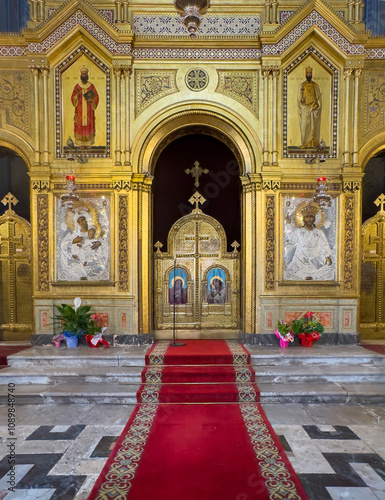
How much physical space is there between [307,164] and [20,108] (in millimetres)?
6733

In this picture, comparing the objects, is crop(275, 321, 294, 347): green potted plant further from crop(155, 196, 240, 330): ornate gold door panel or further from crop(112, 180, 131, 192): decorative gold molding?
crop(112, 180, 131, 192): decorative gold molding

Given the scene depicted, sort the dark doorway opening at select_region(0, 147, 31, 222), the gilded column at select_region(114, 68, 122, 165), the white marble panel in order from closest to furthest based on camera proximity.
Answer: the white marble panel < the gilded column at select_region(114, 68, 122, 165) < the dark doorway opening at select_region(0, 147, 31, 222)

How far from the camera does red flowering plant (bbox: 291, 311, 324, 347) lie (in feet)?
26.1

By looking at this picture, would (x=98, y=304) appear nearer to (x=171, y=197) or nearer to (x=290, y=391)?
(x=171, y=197)

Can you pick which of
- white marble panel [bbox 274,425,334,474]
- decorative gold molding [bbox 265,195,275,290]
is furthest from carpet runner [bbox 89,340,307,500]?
decorative gold molding [bbox 265,195,275,290]

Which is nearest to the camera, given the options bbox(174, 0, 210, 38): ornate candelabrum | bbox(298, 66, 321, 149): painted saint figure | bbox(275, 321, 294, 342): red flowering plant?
bbox(174, 0, 210, 38): ornate candelabrum

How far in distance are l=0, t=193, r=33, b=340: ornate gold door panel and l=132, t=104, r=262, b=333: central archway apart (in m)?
3.17

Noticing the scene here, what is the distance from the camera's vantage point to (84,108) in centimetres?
844

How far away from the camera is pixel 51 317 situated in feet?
27.1

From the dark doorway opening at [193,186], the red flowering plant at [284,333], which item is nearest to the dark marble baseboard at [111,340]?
the dark doorway opening at [193,186]

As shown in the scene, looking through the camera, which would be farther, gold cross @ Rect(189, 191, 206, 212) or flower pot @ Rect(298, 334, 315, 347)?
gold cross @ Rect(189, 191, 206, 212)

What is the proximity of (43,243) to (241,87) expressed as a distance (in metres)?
5.78

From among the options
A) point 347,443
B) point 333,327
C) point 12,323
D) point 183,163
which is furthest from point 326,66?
point 12,323

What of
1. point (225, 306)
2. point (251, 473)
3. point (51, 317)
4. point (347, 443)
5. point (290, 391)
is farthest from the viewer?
point (225, 306)
